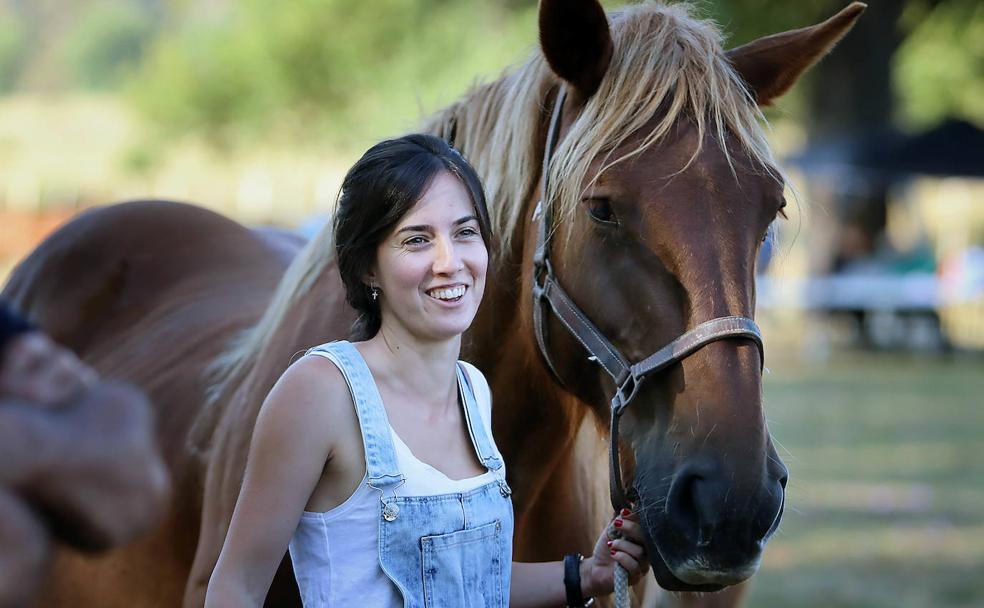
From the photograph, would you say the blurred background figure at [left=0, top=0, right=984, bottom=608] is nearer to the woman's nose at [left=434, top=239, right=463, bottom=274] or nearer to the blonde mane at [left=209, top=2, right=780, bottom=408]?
the blonde mane at [left=209, top=2, right=780, bottom=408]

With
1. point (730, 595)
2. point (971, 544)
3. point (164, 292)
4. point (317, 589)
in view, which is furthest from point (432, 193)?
point (971, 544)

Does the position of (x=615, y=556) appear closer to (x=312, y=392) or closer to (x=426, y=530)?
(x=426, y=530)

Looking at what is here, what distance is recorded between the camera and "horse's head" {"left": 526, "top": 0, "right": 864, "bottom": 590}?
1853 mm

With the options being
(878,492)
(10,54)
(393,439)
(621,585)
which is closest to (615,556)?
(621,585)

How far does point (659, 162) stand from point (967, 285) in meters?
16.6

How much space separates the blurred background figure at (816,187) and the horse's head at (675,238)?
0.28m

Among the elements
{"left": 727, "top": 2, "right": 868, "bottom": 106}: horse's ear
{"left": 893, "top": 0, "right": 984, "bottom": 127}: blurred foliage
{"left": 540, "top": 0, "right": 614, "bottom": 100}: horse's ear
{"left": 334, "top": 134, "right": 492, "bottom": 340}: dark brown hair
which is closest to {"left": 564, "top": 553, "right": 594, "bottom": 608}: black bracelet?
{"left": 334, "top": 134, "right": 492, "bottom": 340}: dark brown hair

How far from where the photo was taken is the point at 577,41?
2354mm

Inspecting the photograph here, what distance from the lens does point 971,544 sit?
257 inches

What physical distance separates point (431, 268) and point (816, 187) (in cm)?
1689

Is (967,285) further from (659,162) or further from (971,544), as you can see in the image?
(659,162)

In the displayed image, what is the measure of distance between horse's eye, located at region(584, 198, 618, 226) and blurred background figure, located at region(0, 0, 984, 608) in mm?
437

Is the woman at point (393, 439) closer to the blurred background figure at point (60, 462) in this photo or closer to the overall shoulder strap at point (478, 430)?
the overall shoulder strap at point (478, 430)

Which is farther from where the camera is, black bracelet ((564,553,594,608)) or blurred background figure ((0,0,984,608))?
blurred background figure ((0,0,984,608))
